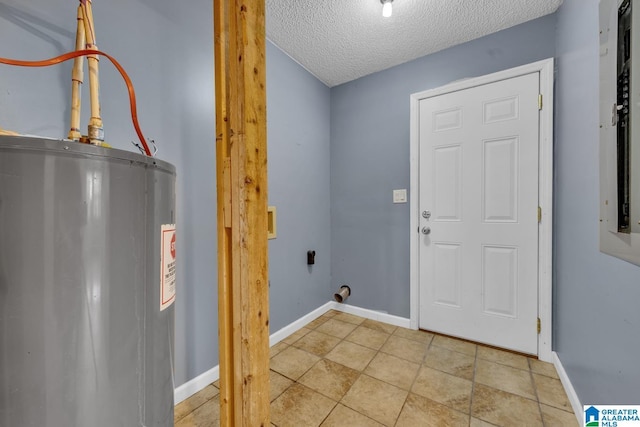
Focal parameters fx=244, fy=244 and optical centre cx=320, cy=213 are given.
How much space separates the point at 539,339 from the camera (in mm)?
1759

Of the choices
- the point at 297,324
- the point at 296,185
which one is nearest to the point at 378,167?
the point at 296,185

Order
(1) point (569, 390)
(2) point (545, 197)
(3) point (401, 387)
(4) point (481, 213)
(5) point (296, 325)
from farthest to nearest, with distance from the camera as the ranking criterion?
(5) point (296, 325) < (4) point (481, 213) < (2) point (545, 197) < (3) point (401, 387) < (1) point (569, 390)

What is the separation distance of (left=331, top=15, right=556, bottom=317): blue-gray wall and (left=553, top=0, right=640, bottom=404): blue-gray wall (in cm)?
58

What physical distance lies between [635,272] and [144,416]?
1.67 metres

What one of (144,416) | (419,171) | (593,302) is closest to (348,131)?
(419,171)

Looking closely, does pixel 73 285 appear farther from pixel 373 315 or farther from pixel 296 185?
pixel 373 315

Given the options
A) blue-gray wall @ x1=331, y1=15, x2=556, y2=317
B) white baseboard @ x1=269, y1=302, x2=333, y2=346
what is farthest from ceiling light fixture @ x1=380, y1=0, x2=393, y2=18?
white baseboard @ x1=269, y1=302, x2=333, y2=346

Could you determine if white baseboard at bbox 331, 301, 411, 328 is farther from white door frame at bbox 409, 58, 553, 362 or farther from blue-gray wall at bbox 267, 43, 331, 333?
white door frame at bbox 409, 58, 553, 362

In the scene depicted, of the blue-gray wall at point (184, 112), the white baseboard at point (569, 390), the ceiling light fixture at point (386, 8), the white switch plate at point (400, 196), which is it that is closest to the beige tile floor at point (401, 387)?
the white baseboard at point (569, 390)

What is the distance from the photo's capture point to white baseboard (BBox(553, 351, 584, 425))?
4.10ft

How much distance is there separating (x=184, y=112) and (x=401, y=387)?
211cm

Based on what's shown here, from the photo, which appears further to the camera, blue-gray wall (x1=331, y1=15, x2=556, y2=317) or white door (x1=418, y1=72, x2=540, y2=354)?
blue-gray wall (x1=331, y1=15, x2=556, y2=317)

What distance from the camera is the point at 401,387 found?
4.92 feet

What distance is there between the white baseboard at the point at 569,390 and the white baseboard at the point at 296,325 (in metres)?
0.99
